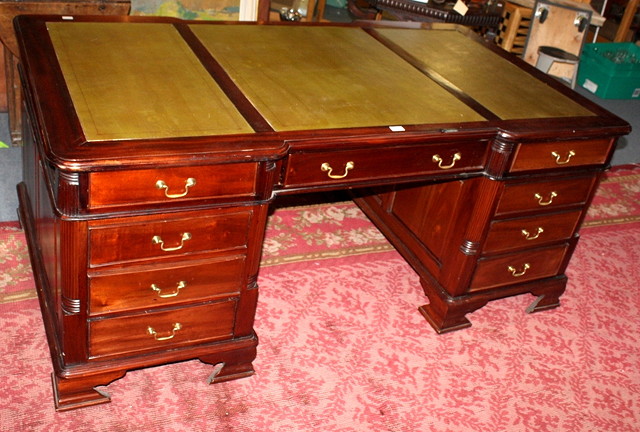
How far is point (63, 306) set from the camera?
6.91ft

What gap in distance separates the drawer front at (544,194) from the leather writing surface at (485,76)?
0.88 feet

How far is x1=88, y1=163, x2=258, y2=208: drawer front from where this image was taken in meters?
1.92

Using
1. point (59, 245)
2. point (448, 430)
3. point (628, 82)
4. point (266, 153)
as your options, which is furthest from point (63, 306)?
point (628, 82)

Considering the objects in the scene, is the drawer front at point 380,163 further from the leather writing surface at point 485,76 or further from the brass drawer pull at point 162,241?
the brass drawer pull at point 162,241

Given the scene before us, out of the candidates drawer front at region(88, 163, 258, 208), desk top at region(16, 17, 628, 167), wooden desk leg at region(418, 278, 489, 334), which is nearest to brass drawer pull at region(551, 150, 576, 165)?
desk top at region(16, 17, 628, 167)

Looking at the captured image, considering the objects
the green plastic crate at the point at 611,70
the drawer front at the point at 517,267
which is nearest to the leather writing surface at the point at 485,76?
the drawer front at the point at 517,267

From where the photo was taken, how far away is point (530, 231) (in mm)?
2840

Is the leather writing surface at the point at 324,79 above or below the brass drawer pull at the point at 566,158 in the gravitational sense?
above

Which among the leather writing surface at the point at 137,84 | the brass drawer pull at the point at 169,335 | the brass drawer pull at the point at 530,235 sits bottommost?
the brass drawer pull at the point at 169,335

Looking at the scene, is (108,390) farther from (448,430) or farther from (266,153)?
(448,430)

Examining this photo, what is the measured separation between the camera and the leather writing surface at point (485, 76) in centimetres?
267

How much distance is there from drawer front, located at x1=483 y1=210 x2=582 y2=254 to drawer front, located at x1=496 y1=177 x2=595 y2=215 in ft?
0.18

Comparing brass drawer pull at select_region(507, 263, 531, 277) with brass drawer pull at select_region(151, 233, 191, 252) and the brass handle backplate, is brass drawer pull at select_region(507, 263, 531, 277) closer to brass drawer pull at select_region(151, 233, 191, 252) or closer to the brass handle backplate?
the brass handle backplate

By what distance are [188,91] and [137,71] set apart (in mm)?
210
